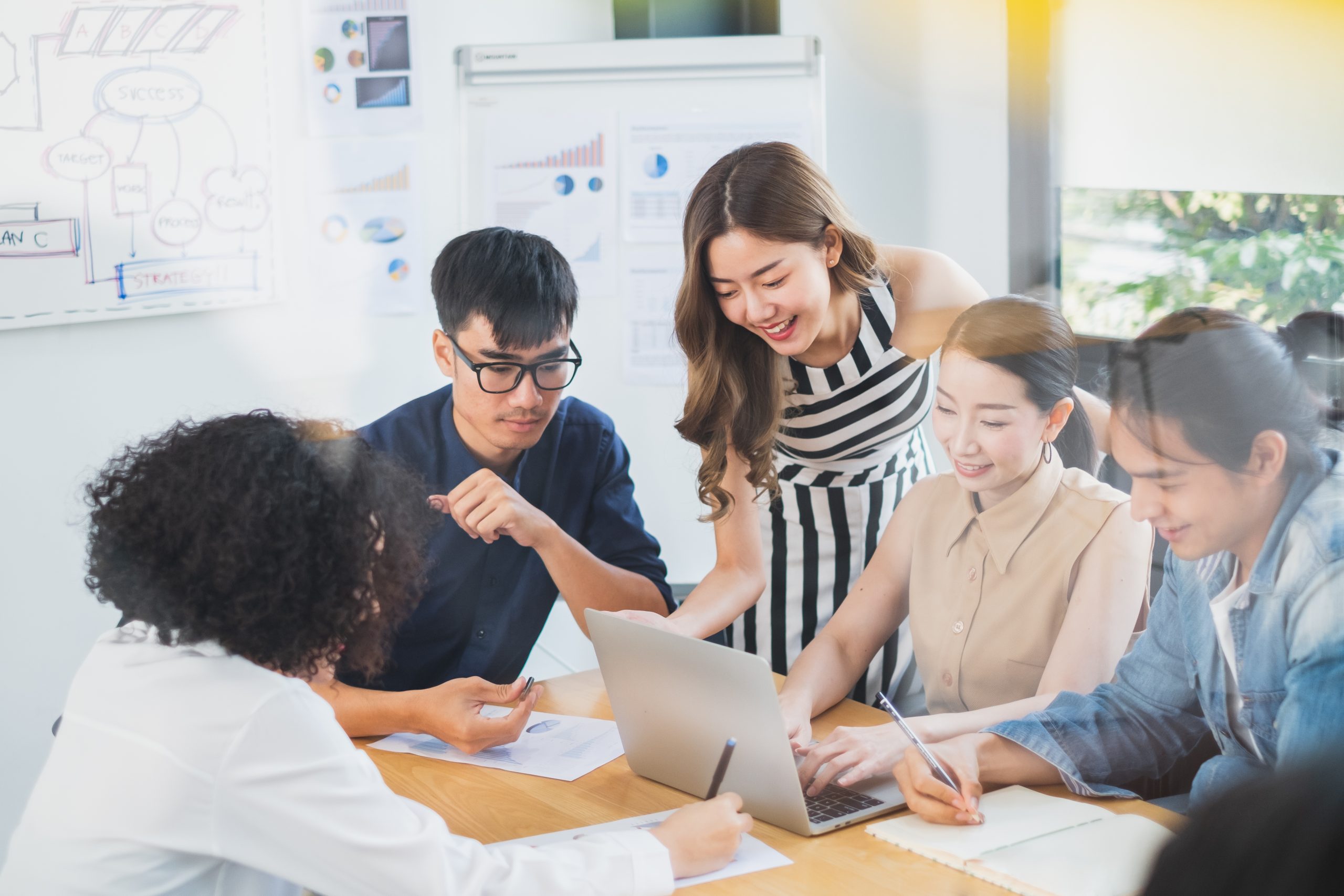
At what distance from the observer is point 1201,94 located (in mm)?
1245

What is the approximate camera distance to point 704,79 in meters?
2.45

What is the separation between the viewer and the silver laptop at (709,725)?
41.1 inches

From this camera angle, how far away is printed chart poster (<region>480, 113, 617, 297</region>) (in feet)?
8.10

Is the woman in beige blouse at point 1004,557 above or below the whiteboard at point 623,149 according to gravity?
below

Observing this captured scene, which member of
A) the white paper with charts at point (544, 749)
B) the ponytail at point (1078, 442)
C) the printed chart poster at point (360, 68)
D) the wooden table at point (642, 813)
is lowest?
the white paper with charts at point (544, 749)

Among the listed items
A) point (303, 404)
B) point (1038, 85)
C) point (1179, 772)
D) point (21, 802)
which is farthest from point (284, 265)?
point (1179, 772)

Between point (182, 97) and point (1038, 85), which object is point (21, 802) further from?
point (1038, 85)

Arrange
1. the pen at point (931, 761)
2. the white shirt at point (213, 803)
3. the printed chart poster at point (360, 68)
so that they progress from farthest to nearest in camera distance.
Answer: the printed chart poster at point (360, 68)
the pen at point (931, 761)
the white shirt at point (213, 803)

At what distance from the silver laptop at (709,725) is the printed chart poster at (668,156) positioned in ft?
4.73

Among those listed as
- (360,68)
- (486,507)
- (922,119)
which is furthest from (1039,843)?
(360,68)

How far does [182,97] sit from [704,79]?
1058 millimetres

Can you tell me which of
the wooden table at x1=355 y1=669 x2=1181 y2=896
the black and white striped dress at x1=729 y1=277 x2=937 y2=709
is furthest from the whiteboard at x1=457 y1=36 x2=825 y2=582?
the wooden table at x1=355 y1=669 x2=1181 y2=896

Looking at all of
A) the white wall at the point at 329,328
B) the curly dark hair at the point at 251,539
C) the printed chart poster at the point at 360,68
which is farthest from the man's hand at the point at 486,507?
the printed chart poster at the point at 360,68

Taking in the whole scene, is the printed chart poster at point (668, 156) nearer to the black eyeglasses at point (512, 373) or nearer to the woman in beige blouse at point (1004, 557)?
the black eyeglasses at point (512, 373)
